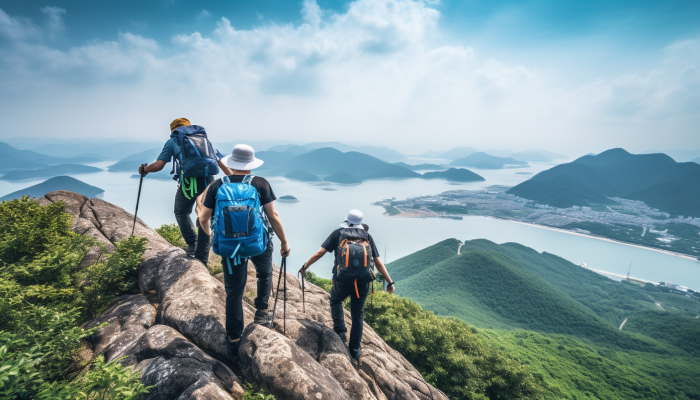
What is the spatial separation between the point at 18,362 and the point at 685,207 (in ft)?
925

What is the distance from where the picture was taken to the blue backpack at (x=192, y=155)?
5.88 meters

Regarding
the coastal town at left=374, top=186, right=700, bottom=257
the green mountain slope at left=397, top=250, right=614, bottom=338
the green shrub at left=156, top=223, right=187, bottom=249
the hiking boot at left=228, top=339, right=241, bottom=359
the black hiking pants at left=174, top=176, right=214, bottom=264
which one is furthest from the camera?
the coastal town at left=374, top=186, right=700, bottom=257

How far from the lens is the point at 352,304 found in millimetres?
5738

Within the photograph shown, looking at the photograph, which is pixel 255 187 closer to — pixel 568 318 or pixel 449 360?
pixel 449 360

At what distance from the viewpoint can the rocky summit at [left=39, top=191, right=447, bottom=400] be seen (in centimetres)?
379

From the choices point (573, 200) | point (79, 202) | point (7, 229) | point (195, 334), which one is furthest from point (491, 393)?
point (573, 200)

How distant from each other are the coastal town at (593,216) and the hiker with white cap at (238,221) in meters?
161

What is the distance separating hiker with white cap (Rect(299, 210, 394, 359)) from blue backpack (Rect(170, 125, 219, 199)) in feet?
10.4

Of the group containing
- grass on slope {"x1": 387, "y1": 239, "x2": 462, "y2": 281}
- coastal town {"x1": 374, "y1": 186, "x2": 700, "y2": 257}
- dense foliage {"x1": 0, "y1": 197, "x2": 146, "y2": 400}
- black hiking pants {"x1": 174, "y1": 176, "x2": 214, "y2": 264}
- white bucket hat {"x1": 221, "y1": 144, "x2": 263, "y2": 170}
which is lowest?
grass on slope {"x1": 387, "y1": 239, "x2": 462, "y2": 281}

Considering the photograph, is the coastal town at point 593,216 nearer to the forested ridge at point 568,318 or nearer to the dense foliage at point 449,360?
the forested ridge at point 568,318

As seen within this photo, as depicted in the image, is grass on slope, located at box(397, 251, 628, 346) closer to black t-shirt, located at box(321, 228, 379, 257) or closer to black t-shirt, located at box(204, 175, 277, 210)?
black t-shirt, located at box(321, 228, 379, 257)

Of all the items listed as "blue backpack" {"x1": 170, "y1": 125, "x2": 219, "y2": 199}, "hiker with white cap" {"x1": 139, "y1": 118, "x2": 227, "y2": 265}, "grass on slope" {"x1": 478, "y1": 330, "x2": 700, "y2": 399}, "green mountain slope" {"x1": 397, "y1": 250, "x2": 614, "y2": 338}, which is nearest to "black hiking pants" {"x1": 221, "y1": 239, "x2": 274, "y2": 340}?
"hiker with white cap" {"x1": 139, "y1": 118, "x2": 227, "y2": 265}

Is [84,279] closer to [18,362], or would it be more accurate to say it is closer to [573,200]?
[18,362]

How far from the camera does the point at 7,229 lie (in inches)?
260
